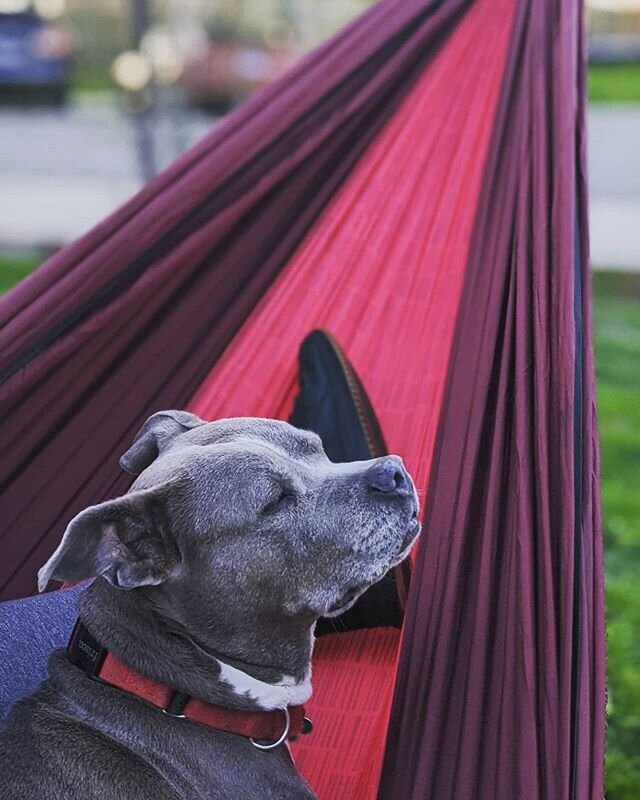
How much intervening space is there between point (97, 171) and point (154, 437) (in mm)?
9267

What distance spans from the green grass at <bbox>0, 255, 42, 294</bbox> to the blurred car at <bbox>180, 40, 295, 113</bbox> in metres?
6.64

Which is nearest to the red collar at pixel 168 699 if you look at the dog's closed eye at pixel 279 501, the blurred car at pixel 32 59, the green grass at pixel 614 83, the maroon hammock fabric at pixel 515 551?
the maroon hammock fabric at pixel 515 551

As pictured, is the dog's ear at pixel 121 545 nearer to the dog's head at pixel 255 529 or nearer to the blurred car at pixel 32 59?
the dog's head at pixel 255 529

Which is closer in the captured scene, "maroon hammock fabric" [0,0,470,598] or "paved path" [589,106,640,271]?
"maroon hammock fabric" [0,0,470,598]

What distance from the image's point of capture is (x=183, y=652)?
232 centimetres

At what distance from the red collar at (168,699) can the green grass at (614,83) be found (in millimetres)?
13231

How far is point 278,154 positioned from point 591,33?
53.8 ft

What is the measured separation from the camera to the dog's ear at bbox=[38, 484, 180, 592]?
6.91 ft

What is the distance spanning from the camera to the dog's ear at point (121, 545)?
2105 mm

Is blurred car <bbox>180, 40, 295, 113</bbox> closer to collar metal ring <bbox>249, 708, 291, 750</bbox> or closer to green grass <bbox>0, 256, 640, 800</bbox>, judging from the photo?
green grass <bbox>0, 256, 640, 800</bbox>

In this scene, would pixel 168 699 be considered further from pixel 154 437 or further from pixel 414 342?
pixel 414 342

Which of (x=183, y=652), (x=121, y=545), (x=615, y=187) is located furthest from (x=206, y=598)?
(x=615, y=187)

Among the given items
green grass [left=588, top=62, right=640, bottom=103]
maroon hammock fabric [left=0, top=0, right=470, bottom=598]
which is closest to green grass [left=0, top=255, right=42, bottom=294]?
maroon hammock fabric [left=0, top=0, right=470, bottom=598]

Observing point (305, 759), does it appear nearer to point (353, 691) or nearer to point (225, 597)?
point (353, 691)
